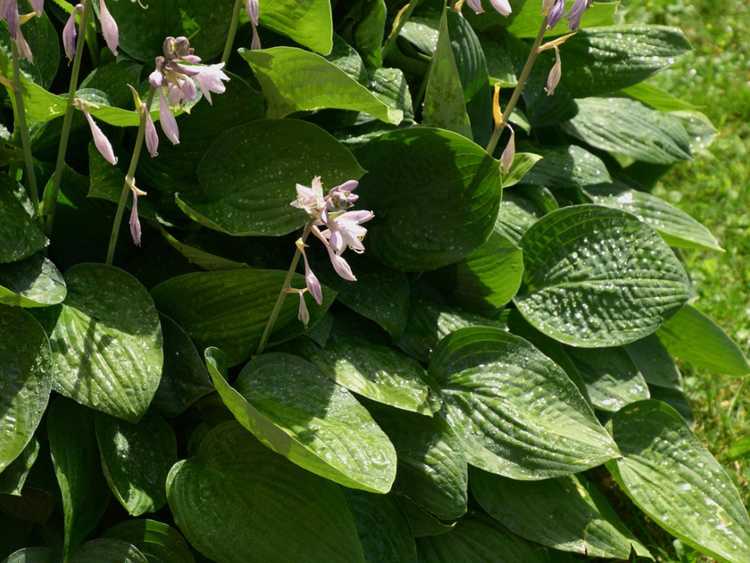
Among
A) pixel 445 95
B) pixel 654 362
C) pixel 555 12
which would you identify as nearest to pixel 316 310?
pixel 445 95

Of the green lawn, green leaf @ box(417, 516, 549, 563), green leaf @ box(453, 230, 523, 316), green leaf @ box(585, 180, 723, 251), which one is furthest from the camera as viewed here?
the green lawn

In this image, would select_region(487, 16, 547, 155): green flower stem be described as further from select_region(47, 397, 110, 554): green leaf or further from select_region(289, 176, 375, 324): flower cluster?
select_region(47, 397, 110, 554): green leaf

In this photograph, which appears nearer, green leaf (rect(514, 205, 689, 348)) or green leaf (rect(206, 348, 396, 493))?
green leaf (rect(206, 348, 396, 493))

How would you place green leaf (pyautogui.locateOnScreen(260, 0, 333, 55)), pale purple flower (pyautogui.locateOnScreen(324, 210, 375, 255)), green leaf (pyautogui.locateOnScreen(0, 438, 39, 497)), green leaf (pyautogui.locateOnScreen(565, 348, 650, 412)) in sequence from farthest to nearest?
green leaf (pyautogui.locateOnScreen(565, 348, 650, 412)), green leaf (pyautogui.locateOnScreen(260, 0, 333, 55)), green leaf (pyautogui.locateOnScreen(0, 438, 39, 497)), pale purple flower (pyautogui.locateOnScreen(324, 210, 375, 255))

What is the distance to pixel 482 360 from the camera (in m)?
3.06

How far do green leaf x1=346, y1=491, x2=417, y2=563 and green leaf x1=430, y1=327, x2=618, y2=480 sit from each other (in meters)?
0.25

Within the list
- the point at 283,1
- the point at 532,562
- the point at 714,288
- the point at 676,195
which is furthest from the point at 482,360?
the point at 676,195

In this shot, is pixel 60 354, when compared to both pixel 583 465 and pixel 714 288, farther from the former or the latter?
pixel 714 288

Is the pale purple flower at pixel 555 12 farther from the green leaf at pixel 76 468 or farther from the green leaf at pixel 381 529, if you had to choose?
the green leaf at pixel 76 468

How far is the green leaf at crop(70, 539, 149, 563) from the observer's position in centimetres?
262

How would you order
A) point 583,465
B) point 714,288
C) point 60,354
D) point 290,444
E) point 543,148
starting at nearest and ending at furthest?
point 290,444 → point 60,354 → point 583,465 → point 543,148 → point 714,288

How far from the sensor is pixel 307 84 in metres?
2.74

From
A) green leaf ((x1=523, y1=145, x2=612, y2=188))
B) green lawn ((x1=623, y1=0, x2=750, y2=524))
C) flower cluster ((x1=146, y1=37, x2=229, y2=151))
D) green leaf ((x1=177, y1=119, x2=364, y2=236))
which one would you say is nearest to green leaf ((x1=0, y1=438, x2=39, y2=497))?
green leaf ((x1=177, y1=119, x2=364, y2=236))

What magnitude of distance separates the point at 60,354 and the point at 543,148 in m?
1.77
